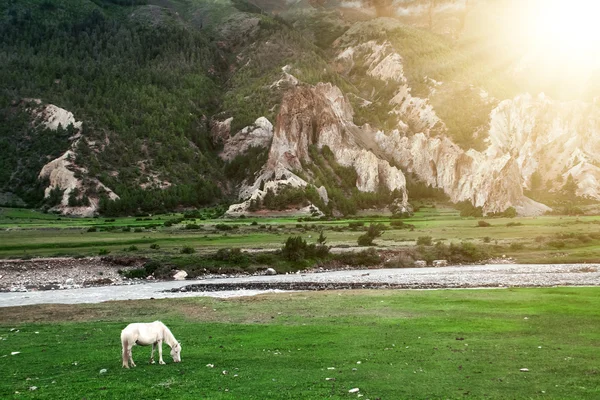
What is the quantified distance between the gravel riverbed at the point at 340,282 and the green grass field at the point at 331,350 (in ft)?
30.6

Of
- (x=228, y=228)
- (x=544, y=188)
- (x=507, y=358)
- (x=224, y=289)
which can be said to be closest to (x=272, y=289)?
(x=224, y=289)

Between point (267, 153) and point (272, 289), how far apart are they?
480 ft

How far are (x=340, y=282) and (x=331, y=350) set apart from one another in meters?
30.2

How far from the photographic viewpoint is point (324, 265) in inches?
2559

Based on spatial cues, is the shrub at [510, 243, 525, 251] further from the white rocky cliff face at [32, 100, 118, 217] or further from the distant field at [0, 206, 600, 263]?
the white rocky cliff face at [32, 100, 118, 217]

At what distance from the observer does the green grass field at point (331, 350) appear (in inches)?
646

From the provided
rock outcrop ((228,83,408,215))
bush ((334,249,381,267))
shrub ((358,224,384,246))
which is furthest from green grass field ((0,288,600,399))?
rock outcrop ((228,83,408,215))

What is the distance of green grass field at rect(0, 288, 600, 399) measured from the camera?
1641 centimetres

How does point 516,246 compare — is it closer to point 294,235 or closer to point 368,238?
point 368,238

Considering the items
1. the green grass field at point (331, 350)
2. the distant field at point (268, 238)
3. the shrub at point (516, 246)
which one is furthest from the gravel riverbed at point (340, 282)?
the shrub at point (516, 246)

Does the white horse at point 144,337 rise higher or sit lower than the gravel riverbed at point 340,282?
higher

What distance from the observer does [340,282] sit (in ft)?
169

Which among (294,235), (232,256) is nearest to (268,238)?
(294,235)

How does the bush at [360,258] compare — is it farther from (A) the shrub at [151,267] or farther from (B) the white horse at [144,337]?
(B) the white horse at [144,337]
